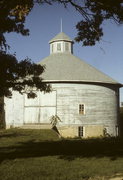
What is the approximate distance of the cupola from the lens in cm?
4844

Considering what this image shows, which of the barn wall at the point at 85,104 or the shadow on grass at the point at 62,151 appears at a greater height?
the barn wall at the point at 85,104

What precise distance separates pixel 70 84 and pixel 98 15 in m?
23.7

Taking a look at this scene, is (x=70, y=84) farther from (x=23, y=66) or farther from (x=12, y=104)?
(x=23, y=66)

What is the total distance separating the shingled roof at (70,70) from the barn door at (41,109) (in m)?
2.20

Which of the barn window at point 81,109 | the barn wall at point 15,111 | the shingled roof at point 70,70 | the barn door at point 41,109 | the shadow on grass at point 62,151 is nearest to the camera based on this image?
the shadow on grass at point 62,151

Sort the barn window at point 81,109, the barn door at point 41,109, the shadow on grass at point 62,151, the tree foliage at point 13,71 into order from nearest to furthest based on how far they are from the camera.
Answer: the tree foliage at point 13,71
the shadow on grass at point 62,151
the barn door at point 41,109
the barn window at point 81,109

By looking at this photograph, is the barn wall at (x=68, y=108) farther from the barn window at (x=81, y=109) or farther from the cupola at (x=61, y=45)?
the cupola at (x=61, y=45)

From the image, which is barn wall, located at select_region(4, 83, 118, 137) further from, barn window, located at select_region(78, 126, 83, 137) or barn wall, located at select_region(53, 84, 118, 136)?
barn window, located at select_region(78, 126, 83, 137)

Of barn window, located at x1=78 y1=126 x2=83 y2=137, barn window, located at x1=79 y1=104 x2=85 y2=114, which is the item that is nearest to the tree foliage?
barn window, located at x1=79 y1=104 x2=85 y2=114

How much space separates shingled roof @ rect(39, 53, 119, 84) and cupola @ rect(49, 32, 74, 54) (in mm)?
1359

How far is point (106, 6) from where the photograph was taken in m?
15.4

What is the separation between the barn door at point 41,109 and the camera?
131 feet

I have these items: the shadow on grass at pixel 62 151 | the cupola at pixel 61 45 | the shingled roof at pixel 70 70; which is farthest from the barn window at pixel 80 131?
the shadow on grass at pixel 62 151

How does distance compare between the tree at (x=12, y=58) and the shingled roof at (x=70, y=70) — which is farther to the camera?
the shingled roof at (x=70, y=70)
